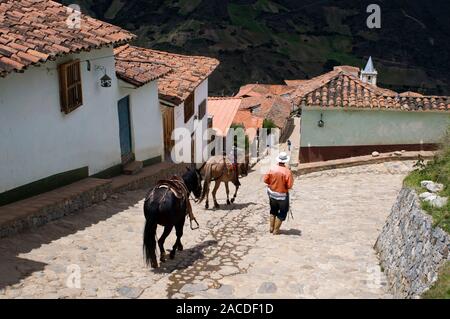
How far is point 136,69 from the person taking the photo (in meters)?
16.0

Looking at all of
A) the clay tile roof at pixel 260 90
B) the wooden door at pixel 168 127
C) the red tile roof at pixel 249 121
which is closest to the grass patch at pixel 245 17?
the clay tile roof at pixel 260 90

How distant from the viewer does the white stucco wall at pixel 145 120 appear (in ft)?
51.5

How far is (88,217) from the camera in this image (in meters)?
10.6

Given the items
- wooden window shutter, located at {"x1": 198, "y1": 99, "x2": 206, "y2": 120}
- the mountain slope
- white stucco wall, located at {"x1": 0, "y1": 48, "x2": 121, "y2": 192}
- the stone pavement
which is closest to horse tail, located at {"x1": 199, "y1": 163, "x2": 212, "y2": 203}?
the stone pavement

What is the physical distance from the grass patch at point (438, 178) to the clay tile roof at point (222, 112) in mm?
19105

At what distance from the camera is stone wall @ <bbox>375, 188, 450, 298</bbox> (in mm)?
Result: 5906

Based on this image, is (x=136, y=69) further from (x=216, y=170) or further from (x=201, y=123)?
(x=201, y=123)

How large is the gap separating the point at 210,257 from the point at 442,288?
4.32 metres

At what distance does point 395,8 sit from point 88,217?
270 ft

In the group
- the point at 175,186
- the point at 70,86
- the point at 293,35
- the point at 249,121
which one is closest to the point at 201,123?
the point at 70,86

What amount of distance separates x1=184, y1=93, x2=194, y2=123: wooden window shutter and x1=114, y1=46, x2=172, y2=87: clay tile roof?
302 centimetres

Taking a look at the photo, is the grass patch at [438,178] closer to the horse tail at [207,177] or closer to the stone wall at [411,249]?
the stone wall at [411,249]

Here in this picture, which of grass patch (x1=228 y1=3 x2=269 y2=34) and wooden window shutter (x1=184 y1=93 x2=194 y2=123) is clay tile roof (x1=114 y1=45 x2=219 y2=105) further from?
grass patch (x1=228 y1=3 x2=269 y2=34)
